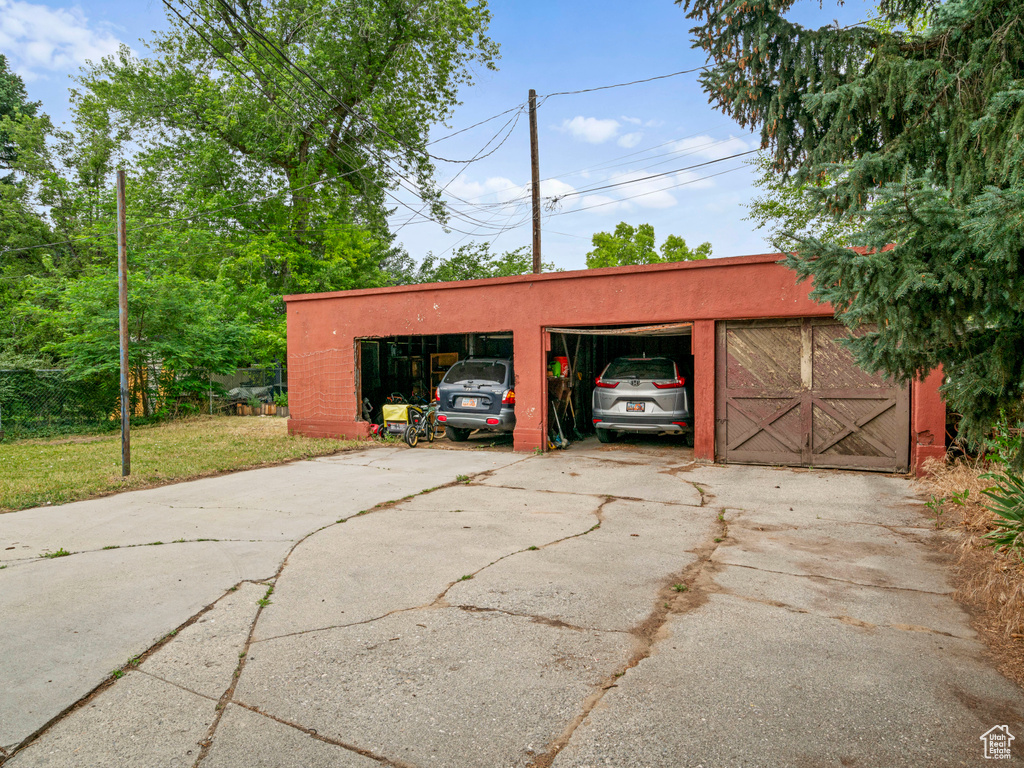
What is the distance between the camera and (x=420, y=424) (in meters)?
12.1

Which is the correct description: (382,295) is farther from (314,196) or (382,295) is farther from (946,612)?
(314,196)

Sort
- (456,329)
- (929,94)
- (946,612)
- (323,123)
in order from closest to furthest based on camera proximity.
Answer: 1. (946,612)
2. (929,94)
3. (456,329)
4. (323,123)

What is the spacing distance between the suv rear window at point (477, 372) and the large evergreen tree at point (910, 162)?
20.2 feet

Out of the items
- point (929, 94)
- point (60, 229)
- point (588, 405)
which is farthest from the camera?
point (60, 229)

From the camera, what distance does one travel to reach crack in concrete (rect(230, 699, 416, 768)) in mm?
2342

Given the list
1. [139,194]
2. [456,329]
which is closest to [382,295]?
[456,329]

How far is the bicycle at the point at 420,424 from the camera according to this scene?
11992 mm

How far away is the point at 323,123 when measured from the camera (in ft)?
76.9

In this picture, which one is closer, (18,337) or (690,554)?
(690,554)

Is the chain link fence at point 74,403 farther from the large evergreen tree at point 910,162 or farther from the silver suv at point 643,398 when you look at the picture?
the large evergreen tree at point 910,162

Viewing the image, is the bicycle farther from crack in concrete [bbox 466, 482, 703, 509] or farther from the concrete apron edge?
the concrete apron edge

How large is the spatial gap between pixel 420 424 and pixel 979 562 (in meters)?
9.28

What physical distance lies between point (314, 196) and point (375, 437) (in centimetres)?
1585

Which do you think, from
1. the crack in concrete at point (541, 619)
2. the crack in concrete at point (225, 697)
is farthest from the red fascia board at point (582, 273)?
the crack in concrete at point (225, 697)
